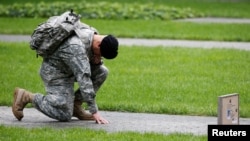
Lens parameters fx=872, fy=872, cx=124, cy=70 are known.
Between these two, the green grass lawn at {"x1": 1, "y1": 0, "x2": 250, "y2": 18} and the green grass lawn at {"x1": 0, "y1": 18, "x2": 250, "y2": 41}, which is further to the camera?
the green grass lawn at {"x1": 1, "y1": 0, "x2": 250, "y2": 18}

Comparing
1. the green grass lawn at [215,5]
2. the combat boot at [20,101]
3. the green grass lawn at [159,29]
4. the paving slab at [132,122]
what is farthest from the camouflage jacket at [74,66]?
the green grass lawn at [215,5]

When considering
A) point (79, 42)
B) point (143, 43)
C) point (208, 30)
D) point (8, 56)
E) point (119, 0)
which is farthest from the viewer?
point (119, 0)

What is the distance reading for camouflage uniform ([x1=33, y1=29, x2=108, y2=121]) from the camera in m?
9.38

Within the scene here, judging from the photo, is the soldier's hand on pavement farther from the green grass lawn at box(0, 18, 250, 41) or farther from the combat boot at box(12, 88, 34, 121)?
the green grass lawn at box(0, 18, 250, 41)

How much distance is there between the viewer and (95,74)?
992cm

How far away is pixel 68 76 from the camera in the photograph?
32.2ft

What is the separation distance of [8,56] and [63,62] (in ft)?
19.2

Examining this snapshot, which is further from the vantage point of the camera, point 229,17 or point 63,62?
point 229,17

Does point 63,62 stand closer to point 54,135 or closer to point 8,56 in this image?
point 54,135

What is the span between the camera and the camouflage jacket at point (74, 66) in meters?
9.35

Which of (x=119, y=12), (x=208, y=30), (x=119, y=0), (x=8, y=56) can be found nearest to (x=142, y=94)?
(x=8, y=56)

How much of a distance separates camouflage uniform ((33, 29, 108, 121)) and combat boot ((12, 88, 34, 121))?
4.8 inches

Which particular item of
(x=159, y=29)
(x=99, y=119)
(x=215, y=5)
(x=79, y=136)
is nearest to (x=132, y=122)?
(x=99, y=119)

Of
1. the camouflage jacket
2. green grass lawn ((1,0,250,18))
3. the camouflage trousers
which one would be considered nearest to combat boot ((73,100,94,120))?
the camouflage trousers
